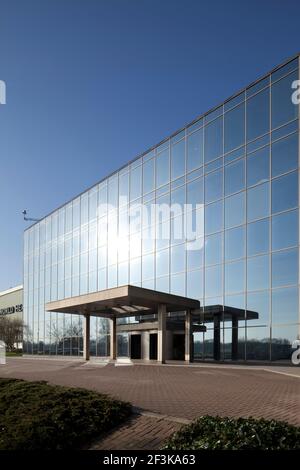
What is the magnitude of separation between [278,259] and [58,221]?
111 feet

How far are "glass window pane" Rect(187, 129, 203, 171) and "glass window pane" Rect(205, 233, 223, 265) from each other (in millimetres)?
5696

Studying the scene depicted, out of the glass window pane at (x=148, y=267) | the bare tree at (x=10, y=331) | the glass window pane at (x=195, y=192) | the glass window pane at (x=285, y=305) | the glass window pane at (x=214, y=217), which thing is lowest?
the bare tree at (x=10, y=331)

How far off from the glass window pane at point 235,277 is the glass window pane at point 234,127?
7504 mm

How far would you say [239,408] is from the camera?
11211 mm

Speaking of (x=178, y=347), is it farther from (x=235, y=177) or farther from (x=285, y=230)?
(x=285, y=230)

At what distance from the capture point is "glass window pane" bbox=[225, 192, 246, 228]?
30663 mm

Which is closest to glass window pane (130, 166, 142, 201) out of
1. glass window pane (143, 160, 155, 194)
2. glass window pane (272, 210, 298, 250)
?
glass window pane (143, 160, 155, 194)

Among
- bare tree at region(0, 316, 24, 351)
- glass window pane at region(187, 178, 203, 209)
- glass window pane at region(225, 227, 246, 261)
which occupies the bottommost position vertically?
bare tree at region(0, 316, 24, 351)

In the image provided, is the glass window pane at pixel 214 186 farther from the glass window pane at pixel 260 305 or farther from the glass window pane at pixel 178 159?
the glass window pane at pixel 260 305

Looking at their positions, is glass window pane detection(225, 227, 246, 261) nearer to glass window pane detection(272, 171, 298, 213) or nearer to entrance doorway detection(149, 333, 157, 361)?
glass window pane detection(272, 171, 298, 213)

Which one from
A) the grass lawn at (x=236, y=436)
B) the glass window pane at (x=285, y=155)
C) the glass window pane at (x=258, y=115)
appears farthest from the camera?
the glass window pane at (x=258, y=115)

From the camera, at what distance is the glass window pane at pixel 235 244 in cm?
3030

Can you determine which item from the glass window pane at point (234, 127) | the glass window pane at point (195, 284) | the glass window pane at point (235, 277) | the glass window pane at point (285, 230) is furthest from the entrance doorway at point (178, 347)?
the glass window pane at point (234, 127)

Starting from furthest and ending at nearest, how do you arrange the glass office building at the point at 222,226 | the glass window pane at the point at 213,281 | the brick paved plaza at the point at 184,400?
the glass window pane at the point at 213,281, the glass office building at the point at 222,226, the brick paved plaza at the point at 184,400
